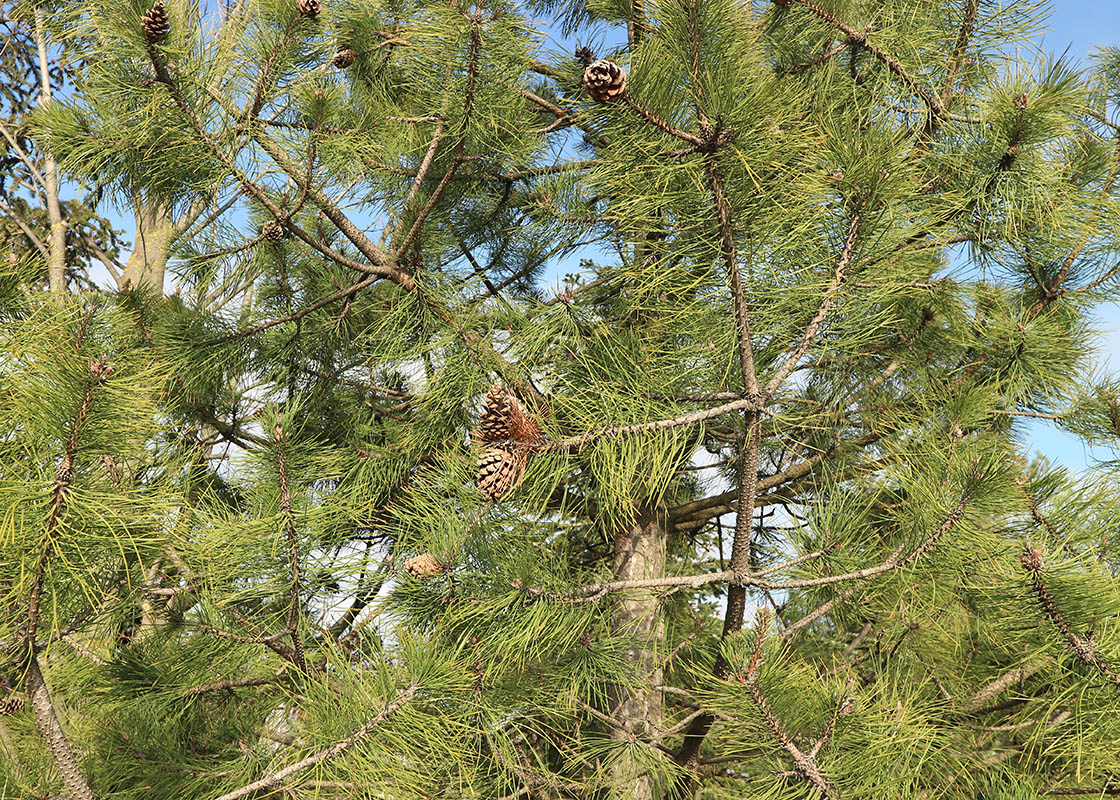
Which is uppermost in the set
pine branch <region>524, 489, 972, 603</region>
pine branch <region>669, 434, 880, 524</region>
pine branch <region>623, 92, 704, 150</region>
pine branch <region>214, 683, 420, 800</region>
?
pine branch <region>669, 434, 880, 524</region>

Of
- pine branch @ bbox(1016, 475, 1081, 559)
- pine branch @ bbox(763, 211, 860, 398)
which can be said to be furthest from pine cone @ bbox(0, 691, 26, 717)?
pine branch @ bbox(1016, 475, 1081, 559)

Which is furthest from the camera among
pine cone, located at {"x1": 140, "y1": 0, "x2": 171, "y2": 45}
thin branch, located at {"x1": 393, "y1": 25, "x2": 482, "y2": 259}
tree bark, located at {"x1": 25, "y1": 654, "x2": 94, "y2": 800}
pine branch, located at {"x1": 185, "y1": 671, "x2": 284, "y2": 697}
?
pine branch, located at {"x1": 185, "y1": 671, "x2": 284, "y2": 697}

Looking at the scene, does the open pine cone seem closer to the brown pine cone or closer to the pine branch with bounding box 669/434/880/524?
the pine branch with bounding box 669/434/880/524

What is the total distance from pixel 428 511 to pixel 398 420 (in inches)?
31.4

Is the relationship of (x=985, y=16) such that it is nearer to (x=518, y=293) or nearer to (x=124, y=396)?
(x=518, y=293)

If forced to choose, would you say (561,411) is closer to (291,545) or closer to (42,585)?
(291,545)

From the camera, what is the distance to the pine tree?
4.68 feet

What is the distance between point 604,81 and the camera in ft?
3.97

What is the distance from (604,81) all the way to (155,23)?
35.6 inches

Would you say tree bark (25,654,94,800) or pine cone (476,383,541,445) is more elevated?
pine cone (476,383,541,445)

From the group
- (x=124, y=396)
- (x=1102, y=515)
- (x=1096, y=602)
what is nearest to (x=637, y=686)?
(x=1096, y=602)

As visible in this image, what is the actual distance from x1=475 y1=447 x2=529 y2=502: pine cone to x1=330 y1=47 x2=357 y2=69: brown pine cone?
163 centimetres

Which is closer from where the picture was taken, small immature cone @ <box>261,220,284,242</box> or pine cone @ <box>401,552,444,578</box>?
pine cone @ <box>401,552,444,578</box>

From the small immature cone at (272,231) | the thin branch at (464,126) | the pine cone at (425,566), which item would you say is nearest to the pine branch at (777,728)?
the pine cone at (425,566)
